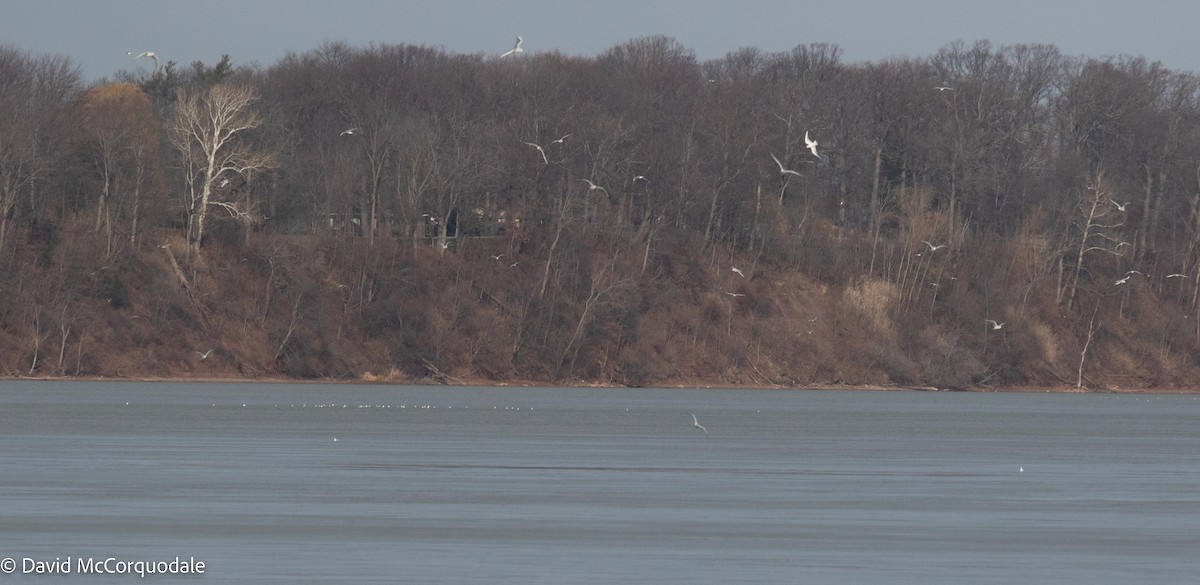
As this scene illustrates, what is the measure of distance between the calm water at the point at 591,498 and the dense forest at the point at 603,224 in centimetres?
2965

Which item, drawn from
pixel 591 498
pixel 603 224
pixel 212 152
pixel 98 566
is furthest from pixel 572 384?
pixel 98 566

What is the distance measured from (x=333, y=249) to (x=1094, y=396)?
40960 mm

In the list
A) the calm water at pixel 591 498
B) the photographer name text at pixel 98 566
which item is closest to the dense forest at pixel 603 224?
the calm water at pixel 591 498

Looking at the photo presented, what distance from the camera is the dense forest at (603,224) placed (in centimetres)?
8944

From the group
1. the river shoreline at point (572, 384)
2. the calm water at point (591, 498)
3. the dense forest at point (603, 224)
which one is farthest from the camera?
the dense forest at point (603, 224)

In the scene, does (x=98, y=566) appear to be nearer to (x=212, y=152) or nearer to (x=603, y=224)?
(x=212, y=152)

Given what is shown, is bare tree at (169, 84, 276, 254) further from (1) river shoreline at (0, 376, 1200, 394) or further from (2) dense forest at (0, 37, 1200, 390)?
(1) river shoreline at (0, 376, 1200, 394)

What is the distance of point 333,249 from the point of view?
94.7 meters

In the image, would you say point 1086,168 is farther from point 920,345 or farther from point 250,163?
point 250,163

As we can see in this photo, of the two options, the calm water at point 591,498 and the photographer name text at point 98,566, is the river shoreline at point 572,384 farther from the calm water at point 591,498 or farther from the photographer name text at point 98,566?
the photographer name text at point 98,566

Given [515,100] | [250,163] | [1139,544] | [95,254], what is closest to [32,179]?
[95,254]

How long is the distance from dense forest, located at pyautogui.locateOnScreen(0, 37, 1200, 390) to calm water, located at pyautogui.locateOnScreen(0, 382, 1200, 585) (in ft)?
97.3

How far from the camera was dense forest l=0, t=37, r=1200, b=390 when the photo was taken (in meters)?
89.4

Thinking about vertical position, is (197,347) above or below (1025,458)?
below
